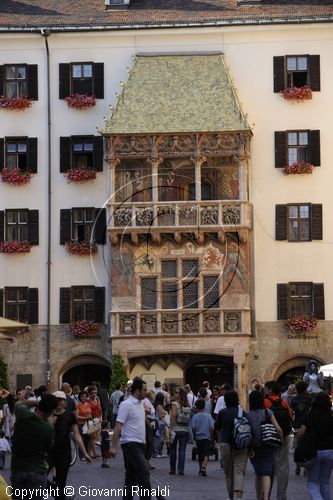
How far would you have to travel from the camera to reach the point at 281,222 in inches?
1972

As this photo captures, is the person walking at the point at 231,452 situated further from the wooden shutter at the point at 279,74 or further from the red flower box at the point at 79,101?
the red flower box at the point at 79,101

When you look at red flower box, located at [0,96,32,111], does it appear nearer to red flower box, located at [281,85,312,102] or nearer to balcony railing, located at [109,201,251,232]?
→ balcony railing, located at [109,201,251,232]

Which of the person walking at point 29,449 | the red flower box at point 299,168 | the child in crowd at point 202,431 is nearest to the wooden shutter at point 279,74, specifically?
the red flower box at point 299,168

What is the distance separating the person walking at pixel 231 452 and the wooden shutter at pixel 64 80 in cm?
3036

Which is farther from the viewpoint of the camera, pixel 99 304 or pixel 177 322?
pixel 99 304

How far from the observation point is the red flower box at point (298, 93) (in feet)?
165

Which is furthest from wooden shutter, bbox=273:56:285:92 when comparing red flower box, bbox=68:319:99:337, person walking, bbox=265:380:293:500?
person walking, bbox=265:380:293:500

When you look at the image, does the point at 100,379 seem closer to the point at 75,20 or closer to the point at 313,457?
the point at 75,20

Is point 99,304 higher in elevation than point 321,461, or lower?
higher

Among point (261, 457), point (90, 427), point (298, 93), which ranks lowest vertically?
point (90, 427)

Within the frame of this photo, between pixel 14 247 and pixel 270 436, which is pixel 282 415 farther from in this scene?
pixel 14 247

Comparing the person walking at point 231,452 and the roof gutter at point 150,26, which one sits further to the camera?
the roof gutter at point 150,26

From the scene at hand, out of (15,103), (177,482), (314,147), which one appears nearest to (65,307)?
(15,103)

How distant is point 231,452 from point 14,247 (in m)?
29.3
